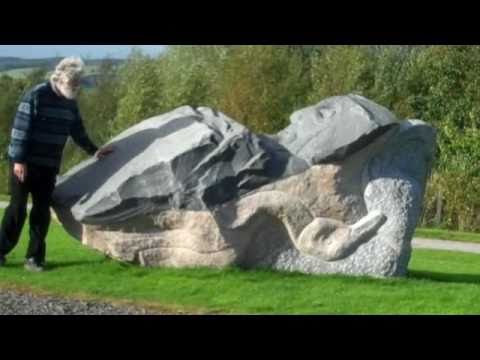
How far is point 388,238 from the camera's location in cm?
1098

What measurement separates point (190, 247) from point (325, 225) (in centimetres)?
148

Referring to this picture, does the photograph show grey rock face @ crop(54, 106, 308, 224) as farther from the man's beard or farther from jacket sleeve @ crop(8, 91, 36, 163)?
the man's beard

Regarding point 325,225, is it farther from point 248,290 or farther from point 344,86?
point 344,86

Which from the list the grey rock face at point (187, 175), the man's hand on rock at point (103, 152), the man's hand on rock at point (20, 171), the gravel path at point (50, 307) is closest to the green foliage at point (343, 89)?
the grey rock face at point (187, 175)

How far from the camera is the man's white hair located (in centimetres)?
1080

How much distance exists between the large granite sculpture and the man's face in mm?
1034

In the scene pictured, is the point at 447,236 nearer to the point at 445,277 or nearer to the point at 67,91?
the point at 445,277

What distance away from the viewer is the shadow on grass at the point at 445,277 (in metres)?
12.0

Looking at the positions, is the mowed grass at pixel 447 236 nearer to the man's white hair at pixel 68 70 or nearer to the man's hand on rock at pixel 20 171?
the man's white hair at pixel 68 70

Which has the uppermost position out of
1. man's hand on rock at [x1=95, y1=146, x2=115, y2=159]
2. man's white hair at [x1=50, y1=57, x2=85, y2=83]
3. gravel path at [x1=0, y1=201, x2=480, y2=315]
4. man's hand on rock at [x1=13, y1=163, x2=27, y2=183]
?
man's white hair at [x1=50, y1=57, x2=85, y2=83]

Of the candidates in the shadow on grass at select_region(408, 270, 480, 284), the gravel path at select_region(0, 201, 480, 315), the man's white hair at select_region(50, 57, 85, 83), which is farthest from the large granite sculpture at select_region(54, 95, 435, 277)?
the gravel path at select_region(0, 201, 480, 315)

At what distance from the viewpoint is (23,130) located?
35.2 feet

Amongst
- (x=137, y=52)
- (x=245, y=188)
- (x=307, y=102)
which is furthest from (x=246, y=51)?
(x=245, y=188)

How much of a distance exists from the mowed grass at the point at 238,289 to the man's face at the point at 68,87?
6.23 ft
